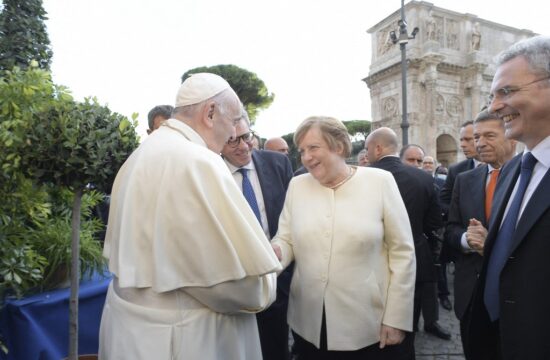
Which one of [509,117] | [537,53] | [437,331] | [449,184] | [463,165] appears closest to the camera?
[537,53]

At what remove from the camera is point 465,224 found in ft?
10.2

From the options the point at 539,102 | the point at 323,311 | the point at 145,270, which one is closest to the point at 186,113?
the point at 145,270

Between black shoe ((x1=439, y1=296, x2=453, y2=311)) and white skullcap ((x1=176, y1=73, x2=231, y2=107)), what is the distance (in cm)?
533

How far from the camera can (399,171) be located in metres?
4.08

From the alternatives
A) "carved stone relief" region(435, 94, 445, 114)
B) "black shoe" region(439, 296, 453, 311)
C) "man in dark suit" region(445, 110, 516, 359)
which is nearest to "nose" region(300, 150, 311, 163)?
"man in dark suit" region(445, 110, 516, 359)

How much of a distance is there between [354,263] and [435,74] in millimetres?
22584

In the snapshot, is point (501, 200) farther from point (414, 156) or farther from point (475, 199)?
point (414, 156)

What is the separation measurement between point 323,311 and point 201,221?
3.62 feet

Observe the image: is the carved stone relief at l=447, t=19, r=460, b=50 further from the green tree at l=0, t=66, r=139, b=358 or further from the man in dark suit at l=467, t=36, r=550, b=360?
the green tree at l=0, t=66, r=139, b=358

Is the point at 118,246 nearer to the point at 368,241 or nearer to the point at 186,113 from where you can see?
the point at 186,113

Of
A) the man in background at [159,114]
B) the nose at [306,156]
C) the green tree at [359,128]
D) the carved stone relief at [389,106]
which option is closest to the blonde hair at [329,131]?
the nose at [306,156]

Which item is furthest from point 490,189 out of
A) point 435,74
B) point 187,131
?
point 435,74

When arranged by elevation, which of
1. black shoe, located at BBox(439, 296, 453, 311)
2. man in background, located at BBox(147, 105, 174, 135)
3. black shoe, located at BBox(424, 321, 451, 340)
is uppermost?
man in background, located at BBox(147, 105, 174, 135)

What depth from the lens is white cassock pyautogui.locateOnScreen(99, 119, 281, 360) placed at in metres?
1.53
